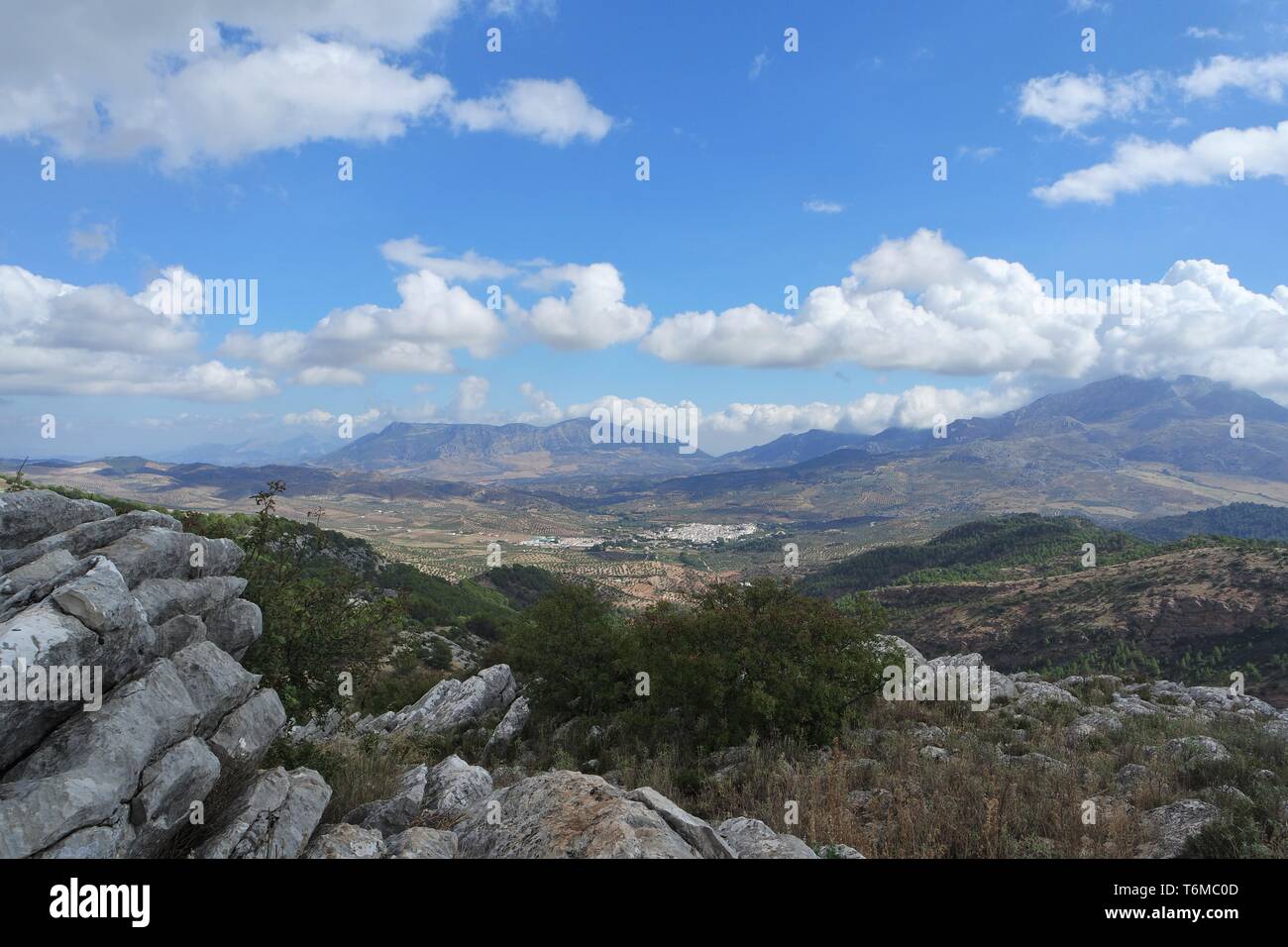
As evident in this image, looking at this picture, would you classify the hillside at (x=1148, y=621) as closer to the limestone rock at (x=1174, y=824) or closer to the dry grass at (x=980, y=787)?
the dry grass at (x=980, y=787)

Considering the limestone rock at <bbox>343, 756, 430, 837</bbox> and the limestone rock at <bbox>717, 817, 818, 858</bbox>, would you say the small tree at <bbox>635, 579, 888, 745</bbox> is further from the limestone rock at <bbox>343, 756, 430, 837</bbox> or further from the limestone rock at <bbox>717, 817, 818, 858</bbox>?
the limestone rock at <bbox>343, 756, 430, 837</bbox>

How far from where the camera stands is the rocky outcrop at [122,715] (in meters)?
5.90

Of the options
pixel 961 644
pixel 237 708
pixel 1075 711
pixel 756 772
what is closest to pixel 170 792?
pixel 237 708

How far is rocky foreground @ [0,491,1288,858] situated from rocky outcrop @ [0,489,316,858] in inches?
0.8

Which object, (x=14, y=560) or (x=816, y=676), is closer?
(x=14, y=560)

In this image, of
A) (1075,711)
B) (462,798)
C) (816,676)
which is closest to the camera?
(462,798)

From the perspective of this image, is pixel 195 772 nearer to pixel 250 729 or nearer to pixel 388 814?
pixel 250 729

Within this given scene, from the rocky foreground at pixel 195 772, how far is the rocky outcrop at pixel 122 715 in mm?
21

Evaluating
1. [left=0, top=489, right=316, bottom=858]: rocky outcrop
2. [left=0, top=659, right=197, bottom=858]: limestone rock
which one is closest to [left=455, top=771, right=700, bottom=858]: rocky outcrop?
[left=0, top=489, right=316, bottom=858]: rocky outcrop

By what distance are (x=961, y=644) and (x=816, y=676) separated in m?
65.4

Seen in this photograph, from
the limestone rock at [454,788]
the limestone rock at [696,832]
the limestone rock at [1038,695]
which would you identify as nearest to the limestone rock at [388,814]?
the limestone rock at [454,788]

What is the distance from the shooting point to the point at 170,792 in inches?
259

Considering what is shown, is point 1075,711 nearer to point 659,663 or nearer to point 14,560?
point 659,663

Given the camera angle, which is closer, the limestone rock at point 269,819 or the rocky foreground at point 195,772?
the rocky foreground at point 195,772
